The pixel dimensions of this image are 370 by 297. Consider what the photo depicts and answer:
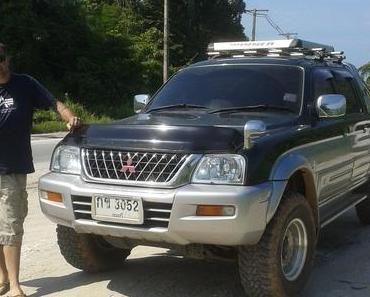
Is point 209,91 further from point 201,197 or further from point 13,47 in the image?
point 13,47

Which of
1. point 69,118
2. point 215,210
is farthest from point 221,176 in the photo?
point 69,118

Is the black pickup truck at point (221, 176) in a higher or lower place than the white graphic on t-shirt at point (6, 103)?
lower

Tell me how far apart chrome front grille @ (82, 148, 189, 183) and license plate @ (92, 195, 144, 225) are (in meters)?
0.15

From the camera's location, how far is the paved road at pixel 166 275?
4.94 metres

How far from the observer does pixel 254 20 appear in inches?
2005

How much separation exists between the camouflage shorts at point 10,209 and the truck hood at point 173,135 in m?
0.50

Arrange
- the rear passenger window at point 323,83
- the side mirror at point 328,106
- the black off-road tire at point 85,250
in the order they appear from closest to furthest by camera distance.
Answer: the black off-road tire at point 85,250, the side mirror at point 328,106, the rear passenger window at point 323,83

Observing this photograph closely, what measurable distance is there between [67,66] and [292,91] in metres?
31.3

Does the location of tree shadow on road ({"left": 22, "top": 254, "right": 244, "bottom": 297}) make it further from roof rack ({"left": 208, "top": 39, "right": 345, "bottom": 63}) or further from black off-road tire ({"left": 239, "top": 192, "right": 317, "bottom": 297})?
roof rack ({"left": 208, "top": 39, "right": 345, "bottom": 63})

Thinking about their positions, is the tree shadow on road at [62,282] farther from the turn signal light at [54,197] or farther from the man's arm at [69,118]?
the man's arm at [69,118]

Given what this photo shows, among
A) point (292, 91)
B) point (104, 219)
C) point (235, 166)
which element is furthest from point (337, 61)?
point (104, 219)

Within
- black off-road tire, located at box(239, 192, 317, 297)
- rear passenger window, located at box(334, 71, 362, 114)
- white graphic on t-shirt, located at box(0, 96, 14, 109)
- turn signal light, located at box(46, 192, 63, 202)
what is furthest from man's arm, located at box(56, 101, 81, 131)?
rear passenger window, located at box(334, 71, 362, 114)

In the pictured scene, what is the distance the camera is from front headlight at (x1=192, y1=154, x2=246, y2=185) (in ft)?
13.6

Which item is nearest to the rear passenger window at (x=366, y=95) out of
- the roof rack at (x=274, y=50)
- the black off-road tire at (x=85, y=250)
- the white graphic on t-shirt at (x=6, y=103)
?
the roof rack at (x=274, y=50)
